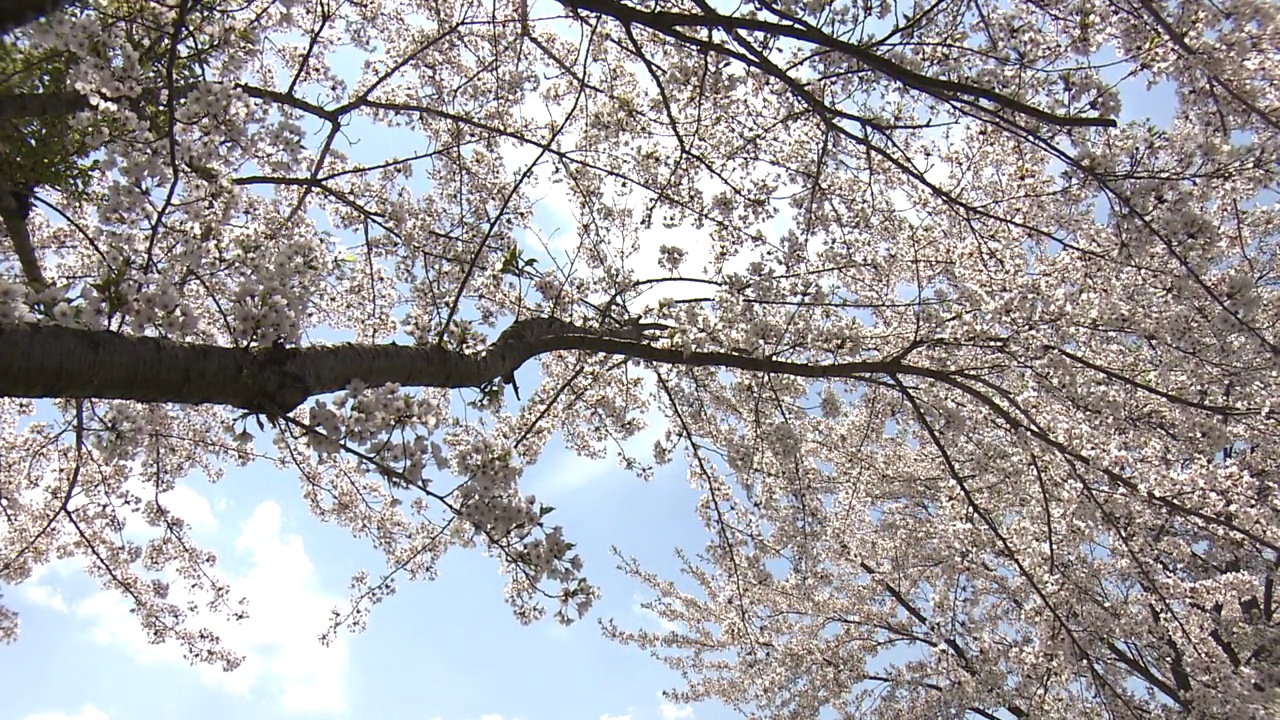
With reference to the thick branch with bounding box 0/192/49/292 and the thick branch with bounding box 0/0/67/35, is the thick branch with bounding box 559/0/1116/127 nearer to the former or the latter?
the thick branch with bounding box 0/0/67/35

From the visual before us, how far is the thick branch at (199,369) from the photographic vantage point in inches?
67.8

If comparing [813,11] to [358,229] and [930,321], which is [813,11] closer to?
[930,321]

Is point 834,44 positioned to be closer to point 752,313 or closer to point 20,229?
point 752,313

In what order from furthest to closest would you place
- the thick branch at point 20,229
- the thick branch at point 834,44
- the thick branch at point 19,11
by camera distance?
1. the thick branch at point 20,229
2. the thick branch at point 834,44
3. the thick branch at point 19,11

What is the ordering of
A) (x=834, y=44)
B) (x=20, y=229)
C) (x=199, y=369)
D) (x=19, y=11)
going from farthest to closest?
1. (x=20, y=229)
2. (x=834, y=44)
3. (x=199, y=369)
4. (x=19, y=11)

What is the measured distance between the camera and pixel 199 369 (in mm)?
1961

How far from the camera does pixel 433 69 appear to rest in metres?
5.05

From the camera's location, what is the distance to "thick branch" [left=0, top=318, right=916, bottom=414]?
172 centimetres

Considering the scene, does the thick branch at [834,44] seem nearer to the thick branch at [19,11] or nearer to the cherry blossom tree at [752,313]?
the cherry blossom tree at [752,313]

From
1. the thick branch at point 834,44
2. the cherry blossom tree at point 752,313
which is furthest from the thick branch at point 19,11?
the thick branch at point 834,44

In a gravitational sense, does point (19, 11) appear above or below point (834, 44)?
below

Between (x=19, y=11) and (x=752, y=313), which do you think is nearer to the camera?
(x=19, y=11)

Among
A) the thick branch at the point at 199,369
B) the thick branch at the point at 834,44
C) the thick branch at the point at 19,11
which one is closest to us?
the thick branch at the point at 19,11

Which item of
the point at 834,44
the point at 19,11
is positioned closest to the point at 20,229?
the point at 19,11
